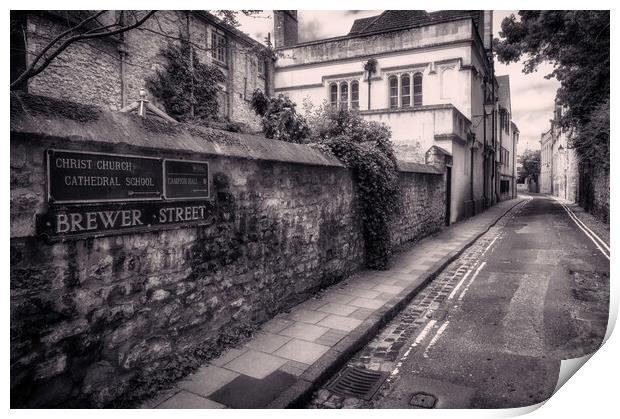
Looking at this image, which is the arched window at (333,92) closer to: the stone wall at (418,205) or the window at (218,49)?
the window at (218,49)

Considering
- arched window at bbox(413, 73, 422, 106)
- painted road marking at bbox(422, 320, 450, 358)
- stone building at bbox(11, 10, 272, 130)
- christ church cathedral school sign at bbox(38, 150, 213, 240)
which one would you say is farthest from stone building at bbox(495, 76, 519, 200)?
christ church cathedral school sign at bbox(38, 150, 213, 240)

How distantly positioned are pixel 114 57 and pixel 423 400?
14.2 meters

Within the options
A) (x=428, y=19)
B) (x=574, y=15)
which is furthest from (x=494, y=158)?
(x=574, y=15)

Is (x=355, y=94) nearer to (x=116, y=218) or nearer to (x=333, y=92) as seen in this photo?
(x=333, y=92)

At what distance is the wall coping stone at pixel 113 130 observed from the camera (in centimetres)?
268

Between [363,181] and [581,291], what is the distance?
428 cm

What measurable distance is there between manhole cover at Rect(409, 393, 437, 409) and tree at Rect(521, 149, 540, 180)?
6741 centimetres

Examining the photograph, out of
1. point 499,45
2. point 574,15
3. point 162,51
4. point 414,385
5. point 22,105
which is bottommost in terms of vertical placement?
point 414,385

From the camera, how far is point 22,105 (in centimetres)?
266

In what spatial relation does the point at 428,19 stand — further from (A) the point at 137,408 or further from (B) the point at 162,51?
(A) the point at 137,408

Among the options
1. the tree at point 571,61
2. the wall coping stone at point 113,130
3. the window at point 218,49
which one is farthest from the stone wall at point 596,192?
the window at point 218,49

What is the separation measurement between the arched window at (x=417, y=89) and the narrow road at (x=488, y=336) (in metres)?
14.0

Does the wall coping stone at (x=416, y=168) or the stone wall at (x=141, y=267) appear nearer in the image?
the stone wall at (x=141, y=267)

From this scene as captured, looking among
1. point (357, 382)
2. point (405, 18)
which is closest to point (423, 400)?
point (357, 382)
